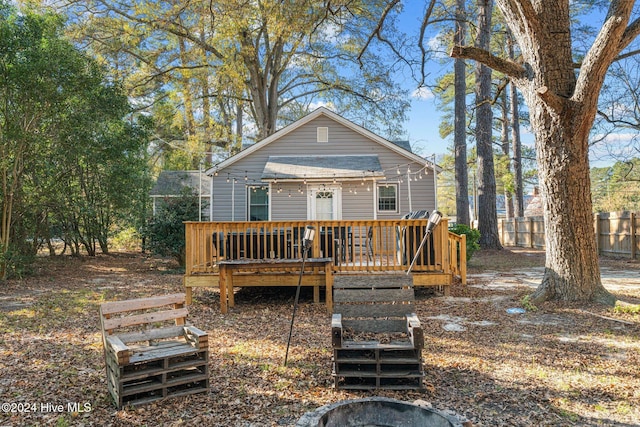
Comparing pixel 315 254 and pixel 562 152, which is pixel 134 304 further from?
pixel 562 152

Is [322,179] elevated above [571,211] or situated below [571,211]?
above

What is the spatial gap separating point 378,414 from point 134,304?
2.69m

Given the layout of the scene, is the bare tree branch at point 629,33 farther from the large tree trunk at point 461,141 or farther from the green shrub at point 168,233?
the large tree trunk at point 461,141

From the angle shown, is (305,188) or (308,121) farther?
(308,121)

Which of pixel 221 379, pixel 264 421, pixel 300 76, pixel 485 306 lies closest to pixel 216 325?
pixel 221 379

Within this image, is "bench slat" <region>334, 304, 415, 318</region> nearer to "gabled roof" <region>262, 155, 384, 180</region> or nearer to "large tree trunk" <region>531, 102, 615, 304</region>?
"large tree trunk" <region>531, 102, 615, 304</region>

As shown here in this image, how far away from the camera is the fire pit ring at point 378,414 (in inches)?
93.1

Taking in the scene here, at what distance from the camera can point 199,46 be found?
66.4 ft

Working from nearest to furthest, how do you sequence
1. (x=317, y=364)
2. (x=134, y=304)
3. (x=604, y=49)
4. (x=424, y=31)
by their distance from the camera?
(x=134, y=304) → (x=317, y=364) → (x=604, y=49) → (x=424, y=31)

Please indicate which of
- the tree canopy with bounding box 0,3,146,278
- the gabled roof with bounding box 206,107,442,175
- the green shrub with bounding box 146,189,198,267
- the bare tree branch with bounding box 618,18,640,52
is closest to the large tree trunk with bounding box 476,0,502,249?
the gabled roof with bounding box 206,107,442,175

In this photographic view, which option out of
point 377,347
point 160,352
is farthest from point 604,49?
point 160,352

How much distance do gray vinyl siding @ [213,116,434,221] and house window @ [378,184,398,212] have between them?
20cm

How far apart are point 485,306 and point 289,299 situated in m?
3.63

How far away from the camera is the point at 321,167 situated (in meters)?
13.9
